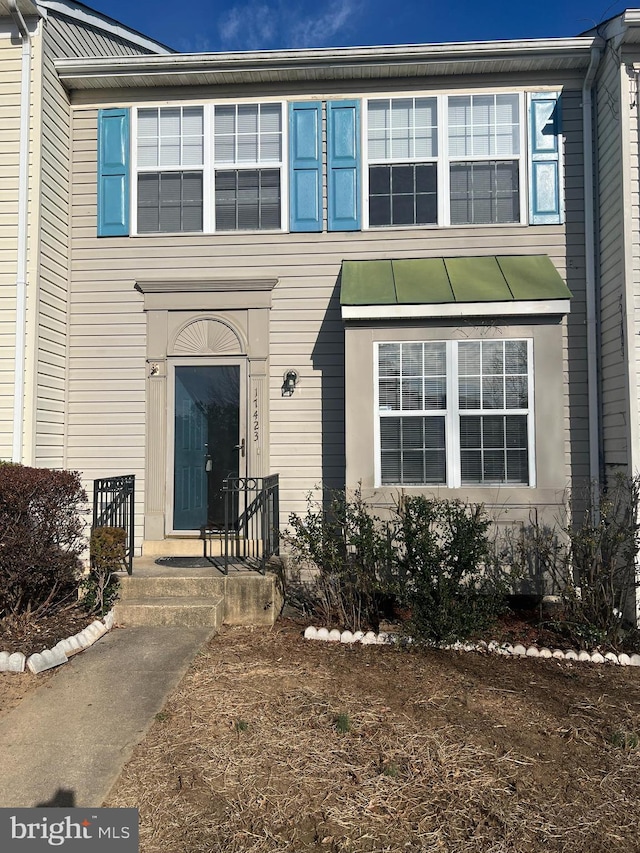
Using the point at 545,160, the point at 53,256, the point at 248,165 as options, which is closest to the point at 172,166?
the point at 248,165

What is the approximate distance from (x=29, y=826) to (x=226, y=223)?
6053 mm

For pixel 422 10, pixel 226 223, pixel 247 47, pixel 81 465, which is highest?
pixel 422 10

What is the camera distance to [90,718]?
3676 mm

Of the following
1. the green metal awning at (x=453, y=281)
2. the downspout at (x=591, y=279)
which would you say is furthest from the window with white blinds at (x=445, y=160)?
the downspout at (x=591, y=279)

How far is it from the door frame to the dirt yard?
2.52 meters

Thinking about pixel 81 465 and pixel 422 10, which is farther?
pixel 422 10

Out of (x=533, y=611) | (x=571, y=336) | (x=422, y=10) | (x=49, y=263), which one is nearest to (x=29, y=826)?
(x=533, y=611)

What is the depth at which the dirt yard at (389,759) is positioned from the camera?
267 cm

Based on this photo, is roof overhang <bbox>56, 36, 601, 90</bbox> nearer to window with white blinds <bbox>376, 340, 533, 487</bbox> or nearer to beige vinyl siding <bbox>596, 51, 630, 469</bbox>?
beige vinyl siding <bbox>596, 51, 630, 469</bbox>

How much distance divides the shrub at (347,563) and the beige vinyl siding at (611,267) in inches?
103

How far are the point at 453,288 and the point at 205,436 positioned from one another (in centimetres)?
317

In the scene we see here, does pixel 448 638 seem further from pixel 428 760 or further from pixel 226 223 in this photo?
pixel 226 223

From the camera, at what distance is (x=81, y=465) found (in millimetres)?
6957

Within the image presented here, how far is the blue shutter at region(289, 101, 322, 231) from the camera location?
6879 mm
